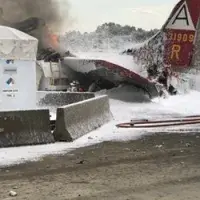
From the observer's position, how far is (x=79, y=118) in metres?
11.0

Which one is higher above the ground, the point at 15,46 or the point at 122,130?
the point at 15,46

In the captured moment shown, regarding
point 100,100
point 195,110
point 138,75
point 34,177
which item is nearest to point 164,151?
point 34,177

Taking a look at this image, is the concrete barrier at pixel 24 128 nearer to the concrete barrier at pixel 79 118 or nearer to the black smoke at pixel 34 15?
the concrete barrier at pixel 79 118

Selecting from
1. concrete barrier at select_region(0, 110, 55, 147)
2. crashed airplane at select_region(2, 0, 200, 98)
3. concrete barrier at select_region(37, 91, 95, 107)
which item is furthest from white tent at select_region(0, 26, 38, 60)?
crashed airplane at select_region(2, 0, 200, 98)

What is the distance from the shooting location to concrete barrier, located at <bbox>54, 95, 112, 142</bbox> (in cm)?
1022

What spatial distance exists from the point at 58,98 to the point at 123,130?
3.69 m

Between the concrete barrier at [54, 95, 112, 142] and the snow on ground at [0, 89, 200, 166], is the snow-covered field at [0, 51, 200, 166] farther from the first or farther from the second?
the concrete barrier at [54, 95, 112, 142]

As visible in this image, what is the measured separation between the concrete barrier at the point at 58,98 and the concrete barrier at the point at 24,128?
474cm

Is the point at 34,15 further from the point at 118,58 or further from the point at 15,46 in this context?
the point at 15,46

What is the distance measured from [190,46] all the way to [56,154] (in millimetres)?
11653

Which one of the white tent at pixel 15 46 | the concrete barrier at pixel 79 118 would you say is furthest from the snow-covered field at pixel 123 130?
the white tent at pixel 15 46

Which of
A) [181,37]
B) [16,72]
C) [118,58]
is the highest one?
[181,37]

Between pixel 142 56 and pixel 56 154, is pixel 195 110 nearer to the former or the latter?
pixel 142 56

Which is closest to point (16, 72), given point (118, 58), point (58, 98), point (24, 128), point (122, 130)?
point (24, 128)
